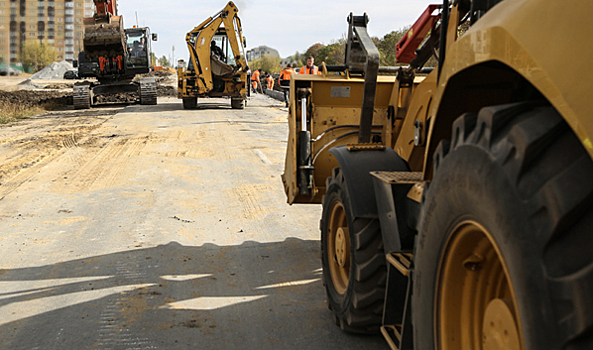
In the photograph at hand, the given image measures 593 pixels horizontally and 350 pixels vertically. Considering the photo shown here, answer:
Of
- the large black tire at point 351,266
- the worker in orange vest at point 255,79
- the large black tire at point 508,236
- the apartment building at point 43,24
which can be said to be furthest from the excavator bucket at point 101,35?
the apartment building at point 43,24

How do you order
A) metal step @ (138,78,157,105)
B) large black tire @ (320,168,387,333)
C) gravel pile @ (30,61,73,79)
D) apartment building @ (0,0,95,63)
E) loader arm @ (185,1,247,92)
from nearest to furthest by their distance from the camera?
large black tire @ (320,168,387,333), loader arm @ (185,1,247,92), metal step @ (138,78,157,105), gravel pile @ (30,61,73,79), apartment building @ (0,0,95,63)

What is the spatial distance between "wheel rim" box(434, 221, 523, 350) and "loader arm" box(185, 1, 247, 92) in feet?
65.8

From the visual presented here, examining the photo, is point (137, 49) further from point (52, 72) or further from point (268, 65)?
point (52, 72)

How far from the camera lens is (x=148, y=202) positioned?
7.49 metres

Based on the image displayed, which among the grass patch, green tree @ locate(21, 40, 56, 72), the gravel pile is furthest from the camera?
green tree @ locate(21, 40, 56, 72)

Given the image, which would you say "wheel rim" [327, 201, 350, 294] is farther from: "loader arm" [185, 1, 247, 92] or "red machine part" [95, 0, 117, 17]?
"red machine part" [95, 0, 117, 17]

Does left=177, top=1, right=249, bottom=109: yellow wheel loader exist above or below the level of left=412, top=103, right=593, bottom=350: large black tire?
above

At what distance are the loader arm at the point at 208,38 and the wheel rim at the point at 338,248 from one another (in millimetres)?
18252

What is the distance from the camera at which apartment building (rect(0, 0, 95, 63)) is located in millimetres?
119000

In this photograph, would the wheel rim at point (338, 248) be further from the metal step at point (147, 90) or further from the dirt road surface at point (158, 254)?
the metal step at point (147, 90)

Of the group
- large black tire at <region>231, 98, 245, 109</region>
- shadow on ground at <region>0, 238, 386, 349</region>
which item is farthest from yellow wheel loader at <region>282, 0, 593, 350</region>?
large black tire at <region>231, 98, 245, 109</region>

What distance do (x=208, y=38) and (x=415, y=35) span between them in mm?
18394

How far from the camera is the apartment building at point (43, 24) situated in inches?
4685

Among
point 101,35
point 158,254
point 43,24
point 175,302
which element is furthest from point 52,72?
point 175,302
